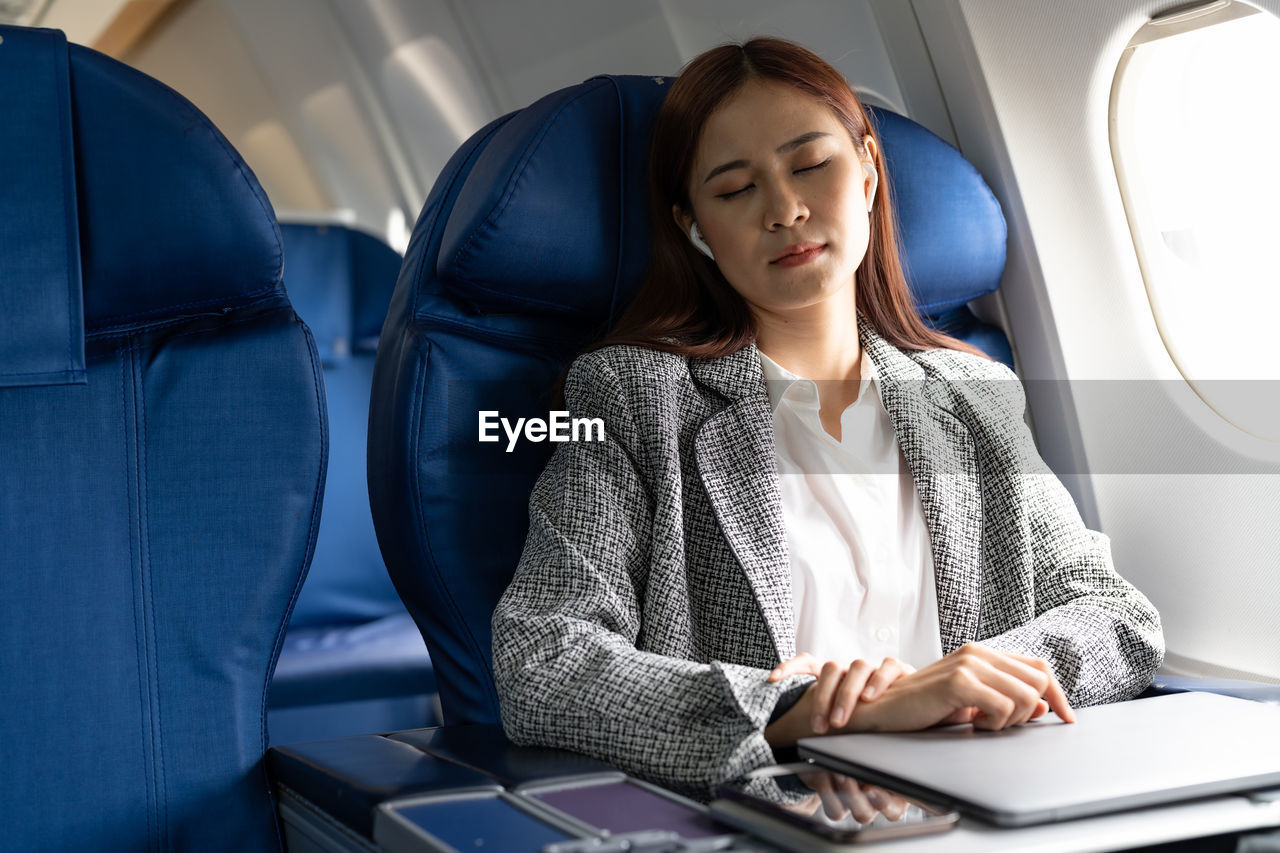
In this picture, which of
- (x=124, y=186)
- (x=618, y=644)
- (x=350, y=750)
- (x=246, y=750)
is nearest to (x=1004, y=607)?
(x=618, y=644)

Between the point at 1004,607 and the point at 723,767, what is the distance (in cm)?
57

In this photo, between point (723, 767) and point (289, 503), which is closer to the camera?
point (723, 767)

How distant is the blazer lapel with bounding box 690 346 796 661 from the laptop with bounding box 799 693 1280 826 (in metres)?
0.30

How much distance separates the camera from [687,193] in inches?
66.3

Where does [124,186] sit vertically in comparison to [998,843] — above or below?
above

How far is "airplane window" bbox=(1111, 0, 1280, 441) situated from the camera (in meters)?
1.81

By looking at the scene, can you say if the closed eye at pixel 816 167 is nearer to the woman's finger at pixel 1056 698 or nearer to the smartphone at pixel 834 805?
the woman's finger at pixel 1056 698

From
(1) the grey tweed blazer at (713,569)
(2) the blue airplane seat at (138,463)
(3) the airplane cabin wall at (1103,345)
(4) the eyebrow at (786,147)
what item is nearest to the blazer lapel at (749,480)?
(1) the grey tweed blazer at (713,569)

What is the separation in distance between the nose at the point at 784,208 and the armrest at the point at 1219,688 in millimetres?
719

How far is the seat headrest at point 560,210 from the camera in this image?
4.99 ft

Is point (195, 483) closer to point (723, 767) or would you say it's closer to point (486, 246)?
point (486, 246)

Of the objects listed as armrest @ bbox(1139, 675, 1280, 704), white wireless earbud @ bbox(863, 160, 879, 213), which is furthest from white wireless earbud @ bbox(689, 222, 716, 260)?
armrest @ bbox(1139, 675, 1280, 704)

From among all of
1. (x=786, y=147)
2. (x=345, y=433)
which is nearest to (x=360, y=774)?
(x=786, y=147)

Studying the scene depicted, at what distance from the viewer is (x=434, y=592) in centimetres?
151
